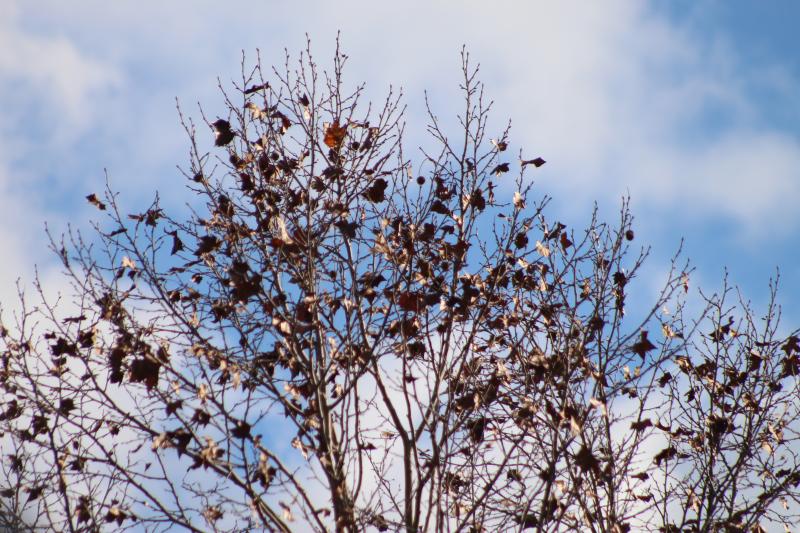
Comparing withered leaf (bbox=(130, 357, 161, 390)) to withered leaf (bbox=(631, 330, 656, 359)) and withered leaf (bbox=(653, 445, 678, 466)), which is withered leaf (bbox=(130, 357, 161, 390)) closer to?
withered leaf (bbox=(631, 330, 656, 359))

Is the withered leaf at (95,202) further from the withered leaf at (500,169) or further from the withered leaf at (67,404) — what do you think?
the withered leaf at (500,169)

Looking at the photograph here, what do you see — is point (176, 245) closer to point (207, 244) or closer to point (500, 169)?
point (207, 244)

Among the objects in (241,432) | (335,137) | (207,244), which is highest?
(335,137)

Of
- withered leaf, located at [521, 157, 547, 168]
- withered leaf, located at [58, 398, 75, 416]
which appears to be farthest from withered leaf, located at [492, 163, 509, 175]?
withered leaf, located at [58, 398, 75, 416]

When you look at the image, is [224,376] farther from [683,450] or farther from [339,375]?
[683,450]

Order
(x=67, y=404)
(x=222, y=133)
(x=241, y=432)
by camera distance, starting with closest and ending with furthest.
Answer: (x=241, y=432) < (x=67, y=404) < (x=222, y=133)

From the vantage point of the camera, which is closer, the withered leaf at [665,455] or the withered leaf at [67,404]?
the withered leaf at [67,404]

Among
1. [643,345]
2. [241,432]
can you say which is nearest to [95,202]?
[241,432]

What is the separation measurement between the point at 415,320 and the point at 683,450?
3.69 meters

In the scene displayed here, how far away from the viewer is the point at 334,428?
18.9 ft

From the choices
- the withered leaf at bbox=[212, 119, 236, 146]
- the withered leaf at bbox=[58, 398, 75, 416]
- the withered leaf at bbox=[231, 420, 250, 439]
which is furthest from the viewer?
the withered leaf at bbox=[212, 119, 236, 146]

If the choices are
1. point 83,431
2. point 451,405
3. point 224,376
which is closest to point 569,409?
point 451,405

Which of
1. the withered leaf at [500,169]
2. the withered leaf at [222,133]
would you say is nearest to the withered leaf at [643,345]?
the withered leaf at [500,169]

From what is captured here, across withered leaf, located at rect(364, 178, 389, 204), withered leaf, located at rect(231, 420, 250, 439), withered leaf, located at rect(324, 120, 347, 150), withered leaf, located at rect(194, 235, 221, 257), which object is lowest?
withered leaf, located at rect(231, 420, 250, 439)
